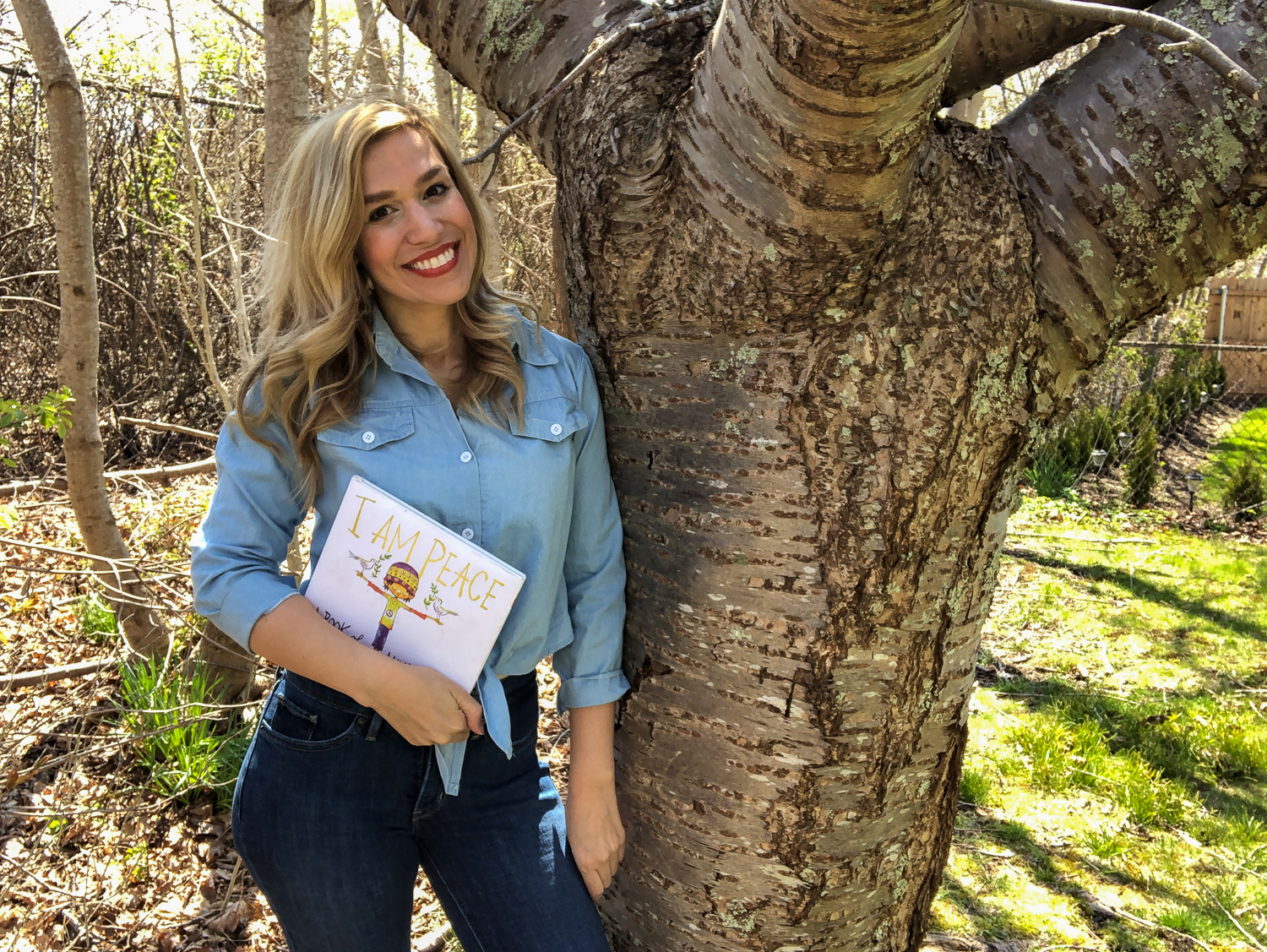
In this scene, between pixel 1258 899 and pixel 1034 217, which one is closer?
pixel 1034 217

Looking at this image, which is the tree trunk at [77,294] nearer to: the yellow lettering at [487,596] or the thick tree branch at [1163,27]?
the yellow lettering at [487,596]

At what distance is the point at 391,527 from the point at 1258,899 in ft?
8.97

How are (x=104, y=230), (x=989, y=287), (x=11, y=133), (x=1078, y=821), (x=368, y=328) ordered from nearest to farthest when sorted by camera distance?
(x=989, y=287), (x=368, y=328), (x=1078, y=821), (x=11, y=133), (x=104, y=230)

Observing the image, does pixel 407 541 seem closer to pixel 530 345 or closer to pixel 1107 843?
pixel 530 345

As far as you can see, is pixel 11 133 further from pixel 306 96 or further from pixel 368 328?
pixel 368 328

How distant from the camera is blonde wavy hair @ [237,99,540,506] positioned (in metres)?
1.64

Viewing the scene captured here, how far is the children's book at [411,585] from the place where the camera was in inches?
62.6

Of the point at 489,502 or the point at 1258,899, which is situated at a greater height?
the point at 489,502

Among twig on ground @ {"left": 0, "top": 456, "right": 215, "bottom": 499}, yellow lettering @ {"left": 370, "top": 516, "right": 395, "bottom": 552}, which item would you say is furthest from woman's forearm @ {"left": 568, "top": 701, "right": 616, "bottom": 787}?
twig on ground @ {"left": 0, "top": 456, "right": 215, "bottom": 499}

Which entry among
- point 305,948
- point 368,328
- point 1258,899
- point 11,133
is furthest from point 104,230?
point 1258,899

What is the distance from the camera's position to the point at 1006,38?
5.67 feet

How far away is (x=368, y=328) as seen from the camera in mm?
1737

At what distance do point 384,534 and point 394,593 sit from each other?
0.35 ft

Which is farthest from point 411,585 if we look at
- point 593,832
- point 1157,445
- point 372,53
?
point 1157,445
